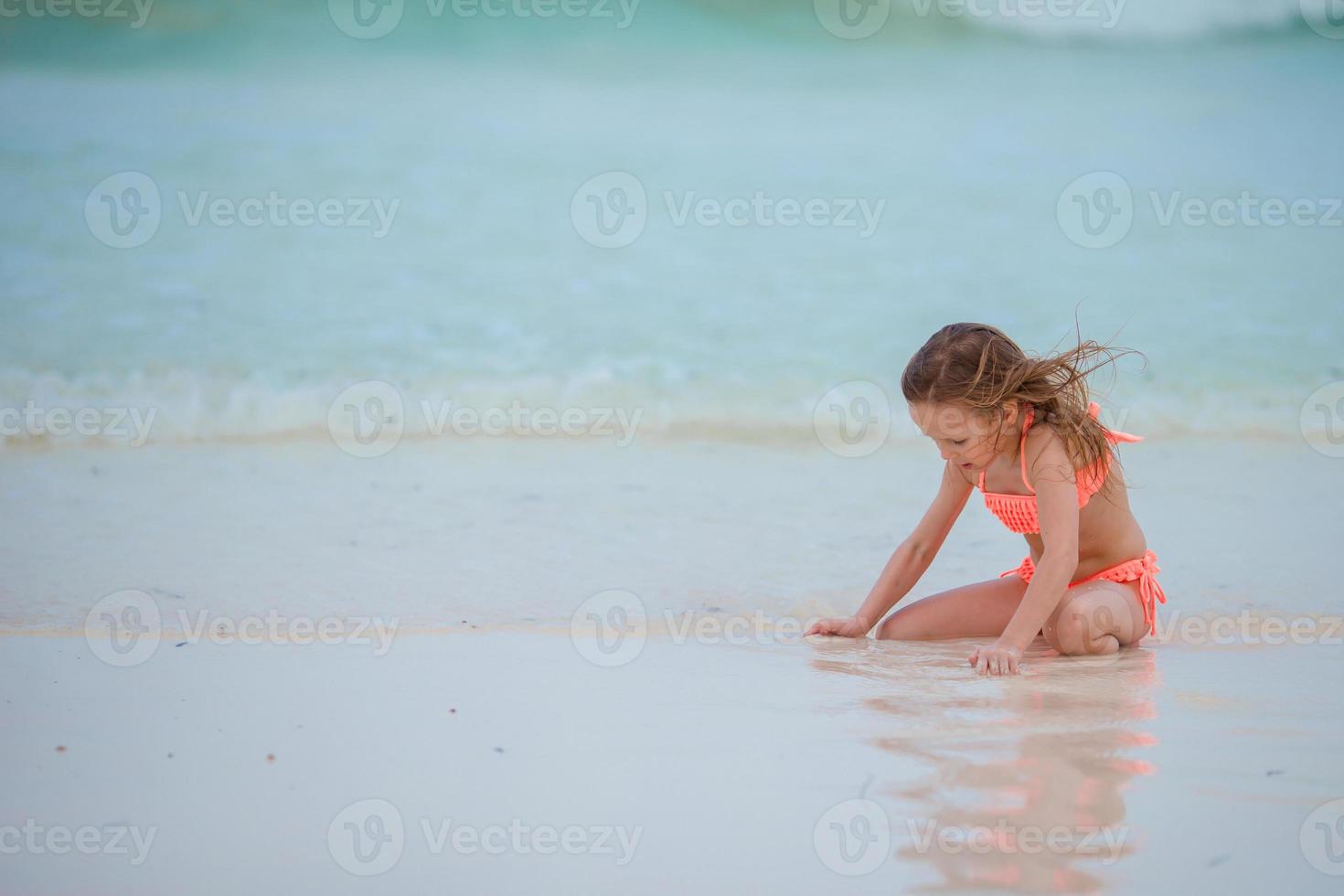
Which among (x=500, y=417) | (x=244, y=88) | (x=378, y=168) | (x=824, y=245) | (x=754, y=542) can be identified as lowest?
(x=754, y=542)

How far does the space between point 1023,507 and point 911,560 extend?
261mm

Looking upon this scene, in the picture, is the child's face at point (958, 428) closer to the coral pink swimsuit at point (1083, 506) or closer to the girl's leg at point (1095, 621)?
the coral pink swimsuit at point (1083, 506)

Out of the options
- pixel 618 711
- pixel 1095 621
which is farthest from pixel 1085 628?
pixel 618 711

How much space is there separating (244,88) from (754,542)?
20.5 feet

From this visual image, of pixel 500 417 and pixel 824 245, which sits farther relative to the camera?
pixel 824 245

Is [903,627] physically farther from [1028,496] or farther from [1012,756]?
[1012,756]

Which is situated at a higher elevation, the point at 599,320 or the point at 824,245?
the point at 824,245

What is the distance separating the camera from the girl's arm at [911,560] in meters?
2.62

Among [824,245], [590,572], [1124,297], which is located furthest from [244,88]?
[590,572]

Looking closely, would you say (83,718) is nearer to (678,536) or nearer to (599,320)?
(678,536)

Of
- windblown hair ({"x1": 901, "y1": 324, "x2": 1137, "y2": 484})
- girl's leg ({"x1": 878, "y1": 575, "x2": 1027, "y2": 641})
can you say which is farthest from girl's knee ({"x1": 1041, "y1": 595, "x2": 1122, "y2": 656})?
windblown hair ({"x1": 901, "y1": 324, "x2": 1137, "y2": 484})

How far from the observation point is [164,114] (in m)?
8.01

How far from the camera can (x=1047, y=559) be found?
234cm

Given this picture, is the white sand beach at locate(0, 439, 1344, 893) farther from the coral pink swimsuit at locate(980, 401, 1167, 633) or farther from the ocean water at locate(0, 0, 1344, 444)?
the ocean water at locate(0, 0, 1344, 444)
